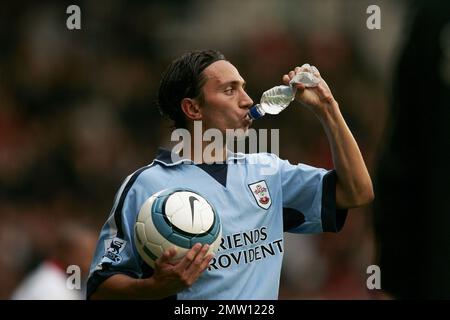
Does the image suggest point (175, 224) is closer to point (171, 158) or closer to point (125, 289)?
point (125, 289)

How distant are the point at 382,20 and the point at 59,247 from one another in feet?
13.4

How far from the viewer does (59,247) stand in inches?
307

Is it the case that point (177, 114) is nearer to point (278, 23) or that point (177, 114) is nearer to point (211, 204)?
point (211, 204)

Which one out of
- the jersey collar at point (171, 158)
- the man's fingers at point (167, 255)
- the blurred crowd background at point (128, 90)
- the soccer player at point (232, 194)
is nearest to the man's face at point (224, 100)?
the soccer player at point (232, 194)

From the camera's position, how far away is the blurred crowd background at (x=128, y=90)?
9133 millimetres

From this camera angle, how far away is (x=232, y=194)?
4.50 meters

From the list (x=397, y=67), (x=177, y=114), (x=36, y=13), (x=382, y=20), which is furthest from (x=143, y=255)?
A: (x=36, y=13)

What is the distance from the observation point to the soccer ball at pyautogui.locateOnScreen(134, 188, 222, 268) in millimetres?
4043

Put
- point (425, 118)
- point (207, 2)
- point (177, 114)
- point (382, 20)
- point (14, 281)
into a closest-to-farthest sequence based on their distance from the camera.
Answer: point (425, 118), point (177, 114), point (14, 281), point (382, 20), point (207, 2)

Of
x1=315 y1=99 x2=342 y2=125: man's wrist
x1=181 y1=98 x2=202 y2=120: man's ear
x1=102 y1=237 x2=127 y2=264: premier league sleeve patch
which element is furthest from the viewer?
x1=181 y1=98 x2=202 y2=120: man's ear

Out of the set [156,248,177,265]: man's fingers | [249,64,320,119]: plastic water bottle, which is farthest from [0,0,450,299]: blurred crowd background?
[156,248,177,265]: man's fingers

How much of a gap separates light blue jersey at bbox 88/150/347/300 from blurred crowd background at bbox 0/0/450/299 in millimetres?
4216

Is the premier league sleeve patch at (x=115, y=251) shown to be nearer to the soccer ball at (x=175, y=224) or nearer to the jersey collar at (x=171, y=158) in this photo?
the soccer ball at (x=175, y=224)

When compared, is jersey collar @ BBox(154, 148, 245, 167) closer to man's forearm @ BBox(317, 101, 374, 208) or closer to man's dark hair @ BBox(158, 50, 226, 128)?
man's dark hair @ BBox(158, 50, 226, 128)
